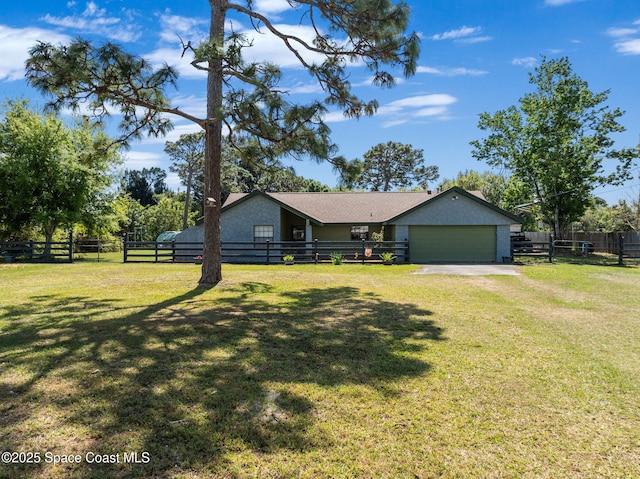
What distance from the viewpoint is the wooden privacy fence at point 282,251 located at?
19.9m

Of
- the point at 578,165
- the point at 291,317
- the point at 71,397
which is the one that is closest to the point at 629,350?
the point at 291,317

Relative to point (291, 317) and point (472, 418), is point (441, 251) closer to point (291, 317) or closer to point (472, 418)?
point (291, 317)

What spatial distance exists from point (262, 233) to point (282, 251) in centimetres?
152

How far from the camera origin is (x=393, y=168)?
53156 mm

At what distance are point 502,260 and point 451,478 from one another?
20.1 metres

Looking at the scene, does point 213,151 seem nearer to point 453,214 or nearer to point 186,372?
point 186,372

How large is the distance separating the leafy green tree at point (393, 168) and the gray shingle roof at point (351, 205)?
2614cm

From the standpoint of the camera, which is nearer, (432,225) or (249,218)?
(432,225)

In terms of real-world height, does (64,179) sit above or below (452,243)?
above

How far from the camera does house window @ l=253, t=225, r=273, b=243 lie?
21.6 m

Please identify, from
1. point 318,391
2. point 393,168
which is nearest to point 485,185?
point 393,168

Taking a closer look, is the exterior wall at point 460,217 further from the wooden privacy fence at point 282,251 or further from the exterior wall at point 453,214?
the wooden privacy fence at point 282,251

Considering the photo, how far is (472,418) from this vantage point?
3.57 metres

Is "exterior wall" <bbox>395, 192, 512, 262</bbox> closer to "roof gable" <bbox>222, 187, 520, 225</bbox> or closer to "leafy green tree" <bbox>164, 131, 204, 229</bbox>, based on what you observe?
"roof gable" <bbox>222, 187, 520, 225</bbox>
